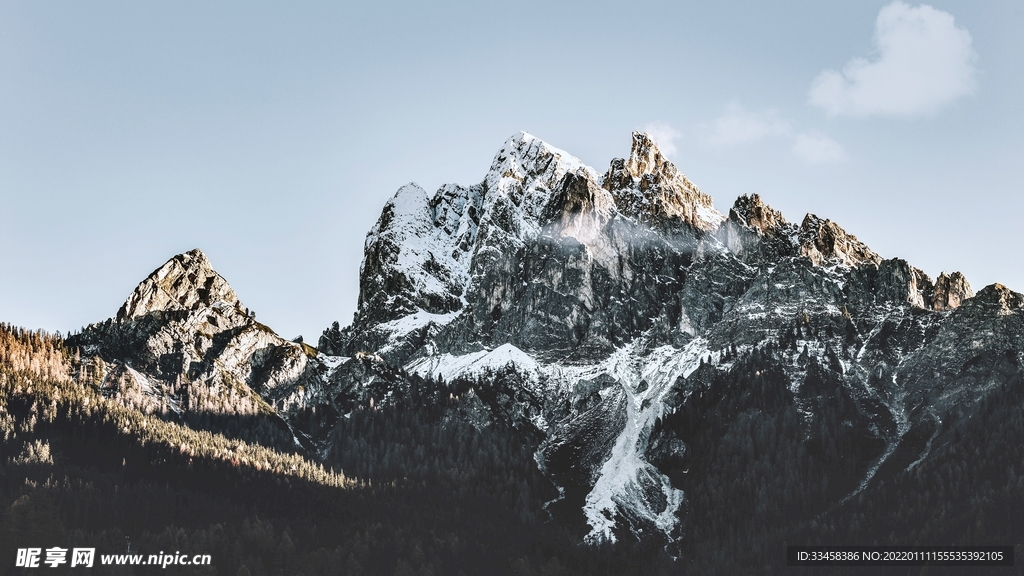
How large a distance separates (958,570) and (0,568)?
533 ft

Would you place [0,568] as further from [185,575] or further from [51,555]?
[185,575]

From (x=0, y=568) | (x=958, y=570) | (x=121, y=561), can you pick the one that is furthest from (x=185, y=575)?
(x=958, y=570)

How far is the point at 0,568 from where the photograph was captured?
188375 millimetres

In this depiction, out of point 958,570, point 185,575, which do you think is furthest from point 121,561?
point 958,570

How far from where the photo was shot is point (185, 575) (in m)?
199

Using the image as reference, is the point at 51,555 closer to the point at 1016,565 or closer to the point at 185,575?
the point at 185,575

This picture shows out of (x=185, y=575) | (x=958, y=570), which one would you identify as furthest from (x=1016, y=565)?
(x=185, y=575)

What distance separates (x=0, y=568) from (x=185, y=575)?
97.9ft

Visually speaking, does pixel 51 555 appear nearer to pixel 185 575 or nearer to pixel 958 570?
pixel 185 575

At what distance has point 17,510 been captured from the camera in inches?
7830

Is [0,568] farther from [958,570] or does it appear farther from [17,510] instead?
[958,570]

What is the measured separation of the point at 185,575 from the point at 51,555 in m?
22.5

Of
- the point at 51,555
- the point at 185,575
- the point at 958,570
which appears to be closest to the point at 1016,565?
the point at 958,570

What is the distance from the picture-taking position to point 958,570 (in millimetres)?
197500
